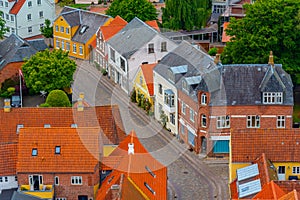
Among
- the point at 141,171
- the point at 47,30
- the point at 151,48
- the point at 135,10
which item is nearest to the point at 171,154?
the point at 141,171

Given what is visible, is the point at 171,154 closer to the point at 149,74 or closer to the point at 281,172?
the point at 149,74

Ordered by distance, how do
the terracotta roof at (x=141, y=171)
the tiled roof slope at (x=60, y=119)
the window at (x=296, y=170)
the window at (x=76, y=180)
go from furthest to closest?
the tiled roof slope at (x=60, y=119)
the window at (x=296, y=170)
the window at (x=76, y=180)
the terracotta roof at (x=141, y=171)

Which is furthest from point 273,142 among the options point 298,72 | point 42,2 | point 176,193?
point 42,2

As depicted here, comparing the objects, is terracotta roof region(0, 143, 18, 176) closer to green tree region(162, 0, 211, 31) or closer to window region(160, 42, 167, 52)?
window region(160, 42, 167, 52)

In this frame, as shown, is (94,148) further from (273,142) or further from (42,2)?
(42,2)

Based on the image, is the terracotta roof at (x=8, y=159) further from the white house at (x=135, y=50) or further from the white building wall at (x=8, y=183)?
the white house at (x=135, y=50)

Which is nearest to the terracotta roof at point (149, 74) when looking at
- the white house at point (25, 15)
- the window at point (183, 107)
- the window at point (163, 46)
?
the window at point (163, 46)
